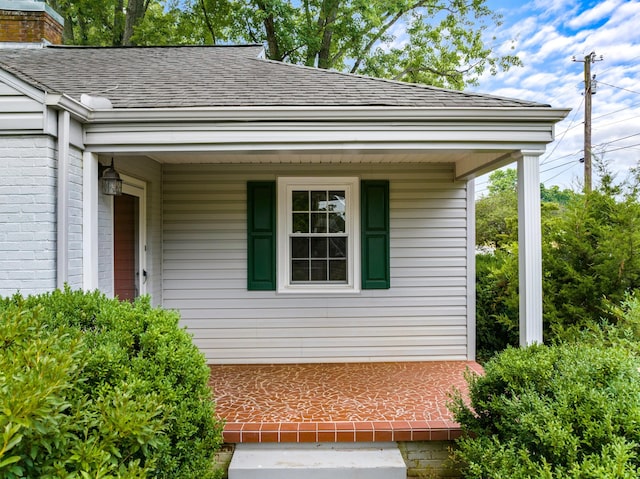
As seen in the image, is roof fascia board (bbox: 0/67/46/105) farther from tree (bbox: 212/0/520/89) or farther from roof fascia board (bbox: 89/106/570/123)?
tree (bbox: 212/0/520/89)

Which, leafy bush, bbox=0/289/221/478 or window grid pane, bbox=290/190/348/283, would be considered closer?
leafy bush, bbox=0/289/221/478

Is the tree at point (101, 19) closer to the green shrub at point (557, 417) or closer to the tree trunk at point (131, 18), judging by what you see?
the tree trunk at point (131, 18)

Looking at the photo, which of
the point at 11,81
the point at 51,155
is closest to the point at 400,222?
the point at 51,155

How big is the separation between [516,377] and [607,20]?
1767 centimetres

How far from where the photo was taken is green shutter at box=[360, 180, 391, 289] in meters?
5.02

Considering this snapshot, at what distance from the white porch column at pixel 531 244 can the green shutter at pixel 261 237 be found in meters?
2.75

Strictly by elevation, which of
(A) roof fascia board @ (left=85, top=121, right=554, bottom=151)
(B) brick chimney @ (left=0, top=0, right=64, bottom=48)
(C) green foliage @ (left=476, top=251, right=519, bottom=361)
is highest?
(B) brick chimney @ (left=0, top=0, right=64, bottom=48)

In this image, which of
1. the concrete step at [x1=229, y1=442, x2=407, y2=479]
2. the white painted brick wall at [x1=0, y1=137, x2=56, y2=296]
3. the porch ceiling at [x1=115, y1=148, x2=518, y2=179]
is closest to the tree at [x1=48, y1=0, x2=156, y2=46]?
the porch ceiling at [x1=115, y1=148, x2=518, y2=179]

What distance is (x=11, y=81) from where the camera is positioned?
303 centimetres

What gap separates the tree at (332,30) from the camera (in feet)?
34.9

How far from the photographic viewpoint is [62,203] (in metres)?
3.11

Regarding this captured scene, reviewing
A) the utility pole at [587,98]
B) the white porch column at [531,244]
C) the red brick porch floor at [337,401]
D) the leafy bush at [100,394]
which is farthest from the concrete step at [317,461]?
the utility pole at [587,98]

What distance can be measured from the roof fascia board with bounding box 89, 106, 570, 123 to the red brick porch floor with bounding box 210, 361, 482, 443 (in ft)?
6.82

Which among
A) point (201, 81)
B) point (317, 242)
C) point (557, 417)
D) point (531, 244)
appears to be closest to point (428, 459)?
point (557, 417)
